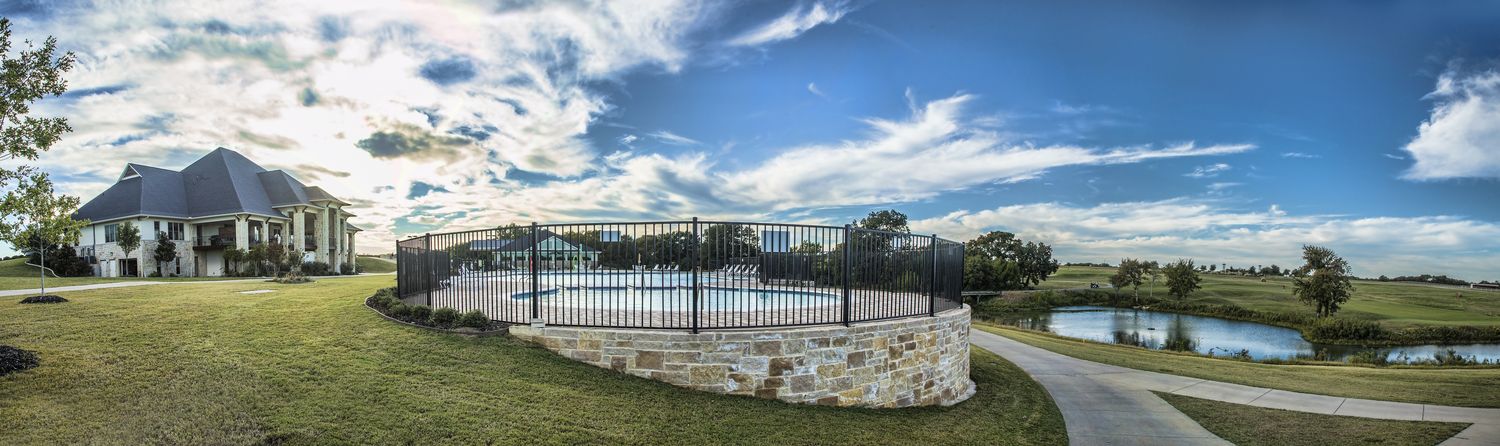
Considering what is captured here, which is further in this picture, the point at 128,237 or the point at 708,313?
the point at 128,237

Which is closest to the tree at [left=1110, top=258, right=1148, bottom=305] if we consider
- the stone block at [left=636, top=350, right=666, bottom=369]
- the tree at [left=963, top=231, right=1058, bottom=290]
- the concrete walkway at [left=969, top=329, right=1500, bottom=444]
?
the tree at [left=963, top=231, right=1058, bottom=290]

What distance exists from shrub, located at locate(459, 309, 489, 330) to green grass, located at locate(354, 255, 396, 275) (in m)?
47.8

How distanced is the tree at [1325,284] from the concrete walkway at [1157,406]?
3216cm

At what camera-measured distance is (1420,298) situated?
40.3m

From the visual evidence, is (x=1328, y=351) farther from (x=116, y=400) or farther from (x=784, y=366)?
(x=116, y=400)

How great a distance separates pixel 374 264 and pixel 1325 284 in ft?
223

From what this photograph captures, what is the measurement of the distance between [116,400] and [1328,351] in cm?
3847

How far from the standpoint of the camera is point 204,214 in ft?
115

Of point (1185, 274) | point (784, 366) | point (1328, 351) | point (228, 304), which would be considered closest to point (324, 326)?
point (228, 304)

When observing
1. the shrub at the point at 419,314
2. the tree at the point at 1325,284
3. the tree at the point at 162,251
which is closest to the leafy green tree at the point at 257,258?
the tree at the point at 162,251

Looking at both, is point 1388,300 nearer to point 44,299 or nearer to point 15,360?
point 15,360

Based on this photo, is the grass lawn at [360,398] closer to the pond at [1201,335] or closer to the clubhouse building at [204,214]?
the pond at [1201,335]

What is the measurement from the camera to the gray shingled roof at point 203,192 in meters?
33.6

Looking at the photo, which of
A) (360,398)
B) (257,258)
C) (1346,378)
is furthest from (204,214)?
(1346,378)
